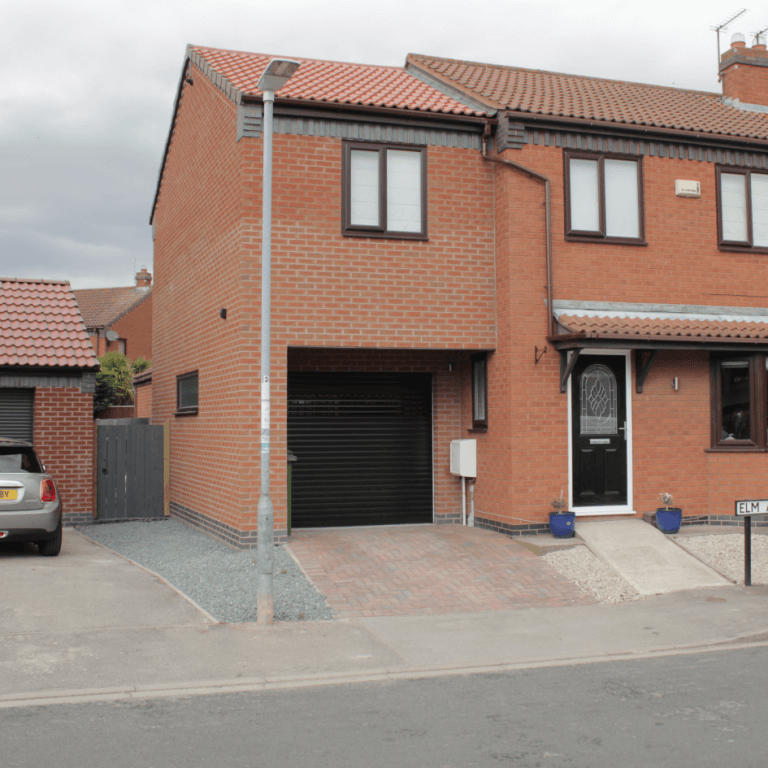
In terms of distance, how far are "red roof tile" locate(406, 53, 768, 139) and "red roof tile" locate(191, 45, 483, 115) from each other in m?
0.53

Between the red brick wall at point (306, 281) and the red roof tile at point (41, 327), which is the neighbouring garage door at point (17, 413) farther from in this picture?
the red brick wall at point (306, 281)

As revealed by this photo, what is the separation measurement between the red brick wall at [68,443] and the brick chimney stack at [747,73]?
1329cm

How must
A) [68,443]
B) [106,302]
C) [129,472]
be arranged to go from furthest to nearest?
[106,302] → [129,472] → [68,443]

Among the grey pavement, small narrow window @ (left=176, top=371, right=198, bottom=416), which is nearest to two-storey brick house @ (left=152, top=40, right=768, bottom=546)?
small narrow window @ (left=176, top=371, right=198, bottom=416)

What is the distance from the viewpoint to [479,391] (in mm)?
12633

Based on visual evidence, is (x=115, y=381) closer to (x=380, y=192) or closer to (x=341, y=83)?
(x=341, y=83)

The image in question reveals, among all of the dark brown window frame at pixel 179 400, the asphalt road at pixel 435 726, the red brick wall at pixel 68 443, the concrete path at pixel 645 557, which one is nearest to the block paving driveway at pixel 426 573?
the concrete path at pixel 645 557

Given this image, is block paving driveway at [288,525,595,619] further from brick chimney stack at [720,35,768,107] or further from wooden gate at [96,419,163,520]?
brick chimney stack at [720,35,768,107]

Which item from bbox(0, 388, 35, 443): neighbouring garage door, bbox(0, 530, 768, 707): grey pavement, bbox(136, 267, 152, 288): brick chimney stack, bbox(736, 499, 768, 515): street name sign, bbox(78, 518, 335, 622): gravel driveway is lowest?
bbox(0, 530, 768, 707): grey pavement

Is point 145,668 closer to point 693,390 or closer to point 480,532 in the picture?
point 480,532

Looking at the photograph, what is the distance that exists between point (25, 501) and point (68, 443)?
3.87m

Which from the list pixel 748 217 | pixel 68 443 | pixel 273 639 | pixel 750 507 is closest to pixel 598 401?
pixel 750 507

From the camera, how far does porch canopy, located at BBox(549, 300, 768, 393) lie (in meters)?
11.1

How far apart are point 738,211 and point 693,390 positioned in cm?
303
